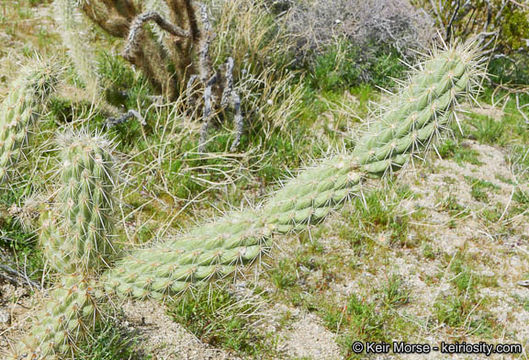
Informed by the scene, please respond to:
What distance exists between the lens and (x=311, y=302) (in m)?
3.34

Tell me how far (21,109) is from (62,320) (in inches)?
47.3

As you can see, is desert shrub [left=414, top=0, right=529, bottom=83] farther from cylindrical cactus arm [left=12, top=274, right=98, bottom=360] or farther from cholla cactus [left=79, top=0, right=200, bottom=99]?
cylindrical cactus arm [left=12, top=274, right=98, bottom=360]

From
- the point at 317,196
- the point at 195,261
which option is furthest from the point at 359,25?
the point at 195,261

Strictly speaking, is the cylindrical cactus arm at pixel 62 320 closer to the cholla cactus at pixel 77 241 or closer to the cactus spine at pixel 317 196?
the cholla cactus at pixel 77 241

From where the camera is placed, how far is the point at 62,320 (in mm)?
2305

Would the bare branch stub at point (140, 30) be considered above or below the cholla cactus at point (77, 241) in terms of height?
above

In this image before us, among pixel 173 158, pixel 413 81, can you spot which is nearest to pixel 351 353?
pixel 413 81

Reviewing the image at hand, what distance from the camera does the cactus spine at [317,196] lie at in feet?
7.51

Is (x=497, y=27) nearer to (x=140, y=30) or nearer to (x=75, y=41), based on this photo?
(x=140, y=30)

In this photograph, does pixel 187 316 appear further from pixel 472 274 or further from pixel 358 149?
pixel 472 274

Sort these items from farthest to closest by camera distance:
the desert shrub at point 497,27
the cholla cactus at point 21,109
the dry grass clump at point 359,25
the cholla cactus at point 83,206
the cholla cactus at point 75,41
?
the desert shrub at point 497,27 < the dry grass clump at point 359,25 < the cholla cactus at point 75,41 < the cholla cactus at point 21,109 < the cholla cactus at point 83,206

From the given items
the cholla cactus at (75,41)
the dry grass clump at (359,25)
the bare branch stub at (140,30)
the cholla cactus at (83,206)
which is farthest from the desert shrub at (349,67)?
the cholla cactus at (83,206)

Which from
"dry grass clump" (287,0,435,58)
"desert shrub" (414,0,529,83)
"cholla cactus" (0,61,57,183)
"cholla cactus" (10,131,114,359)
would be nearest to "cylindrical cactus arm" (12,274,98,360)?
"cholla cactus" (10,131,114,359)

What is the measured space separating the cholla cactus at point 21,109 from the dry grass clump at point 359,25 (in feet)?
11.6
